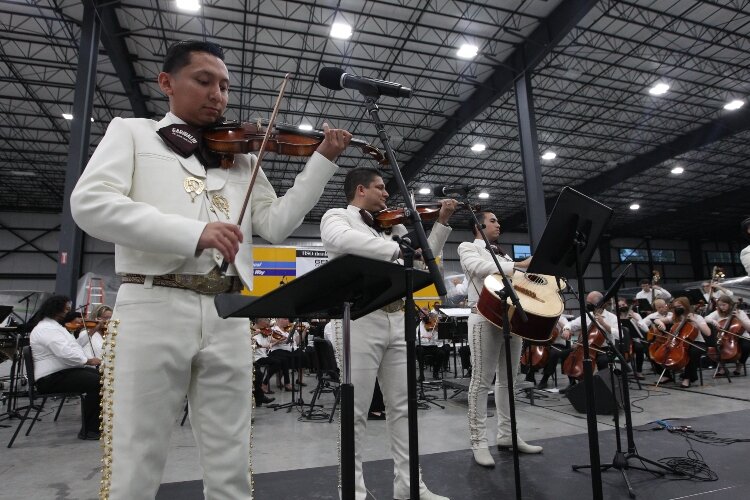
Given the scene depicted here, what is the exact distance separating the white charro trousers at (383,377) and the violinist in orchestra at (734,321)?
7463 millimetres

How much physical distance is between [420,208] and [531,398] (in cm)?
419

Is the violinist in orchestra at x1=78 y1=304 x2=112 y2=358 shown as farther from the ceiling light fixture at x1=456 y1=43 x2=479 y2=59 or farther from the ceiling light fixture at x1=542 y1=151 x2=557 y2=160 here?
the ceiling light fixture at x1=542 y1=151 x2=557 y2=160

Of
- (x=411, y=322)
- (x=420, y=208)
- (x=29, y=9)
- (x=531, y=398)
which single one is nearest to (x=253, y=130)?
(x=411, y=322)

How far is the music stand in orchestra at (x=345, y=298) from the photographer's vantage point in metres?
1.08

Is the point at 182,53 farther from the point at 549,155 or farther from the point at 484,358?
the point at 549,155

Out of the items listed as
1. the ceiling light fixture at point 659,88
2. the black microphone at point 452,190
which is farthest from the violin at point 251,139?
the ceiling light fixture at point 659,88

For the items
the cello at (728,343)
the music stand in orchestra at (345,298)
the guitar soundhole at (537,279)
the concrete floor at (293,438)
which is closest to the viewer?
the music stand in orchestra at (345,298)

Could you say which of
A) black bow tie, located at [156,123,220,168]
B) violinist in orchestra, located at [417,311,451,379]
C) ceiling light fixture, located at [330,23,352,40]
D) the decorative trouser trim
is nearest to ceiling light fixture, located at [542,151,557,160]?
ceiling light fixture, located at [330,23,352,40]

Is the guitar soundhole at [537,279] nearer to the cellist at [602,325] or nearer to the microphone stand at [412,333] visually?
the microphone stand at [412,333]

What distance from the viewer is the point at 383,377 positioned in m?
2.51

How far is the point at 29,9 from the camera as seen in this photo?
9.23 metres

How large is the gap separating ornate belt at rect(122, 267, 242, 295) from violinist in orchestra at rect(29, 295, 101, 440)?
408 cm

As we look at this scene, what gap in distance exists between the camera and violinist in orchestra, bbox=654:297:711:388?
6.96 metres

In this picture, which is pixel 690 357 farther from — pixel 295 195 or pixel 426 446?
pixel 295 195
